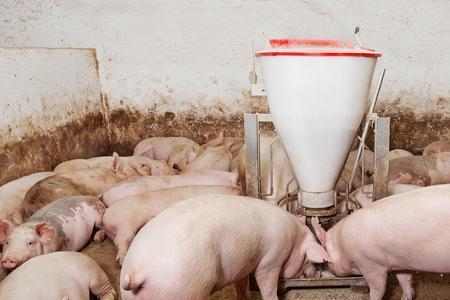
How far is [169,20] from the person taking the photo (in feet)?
13.7

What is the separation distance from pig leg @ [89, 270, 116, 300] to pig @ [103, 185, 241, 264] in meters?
0.34

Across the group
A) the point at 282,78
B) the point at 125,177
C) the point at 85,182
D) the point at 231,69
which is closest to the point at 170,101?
the point at 231,69

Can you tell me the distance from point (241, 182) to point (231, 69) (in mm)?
1477

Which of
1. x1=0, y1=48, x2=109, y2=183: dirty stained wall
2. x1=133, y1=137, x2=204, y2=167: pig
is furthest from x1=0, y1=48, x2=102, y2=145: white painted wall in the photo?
x1=133, y1=137, x2=204, y2=167: pig

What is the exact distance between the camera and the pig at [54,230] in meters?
2.21

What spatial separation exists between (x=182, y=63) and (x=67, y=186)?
1.81 metres

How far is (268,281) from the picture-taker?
2025 millimetres

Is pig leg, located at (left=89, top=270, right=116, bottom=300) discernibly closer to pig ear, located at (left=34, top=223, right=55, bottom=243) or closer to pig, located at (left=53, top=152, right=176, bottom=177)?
→ pig ear, located at (left=34, top=223, right=55, bottom=243)

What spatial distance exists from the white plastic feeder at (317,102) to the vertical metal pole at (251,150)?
174mm

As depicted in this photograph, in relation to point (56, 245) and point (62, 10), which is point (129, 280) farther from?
point (62, 10)

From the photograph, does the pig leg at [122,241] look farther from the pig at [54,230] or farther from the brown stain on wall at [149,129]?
the brown stain on wall at [149,129]

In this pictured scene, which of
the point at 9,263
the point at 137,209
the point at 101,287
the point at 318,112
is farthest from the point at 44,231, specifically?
the point at 318,112

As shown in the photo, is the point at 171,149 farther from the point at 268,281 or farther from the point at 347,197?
the point at 268,281

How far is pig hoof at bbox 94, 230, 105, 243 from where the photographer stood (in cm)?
285
